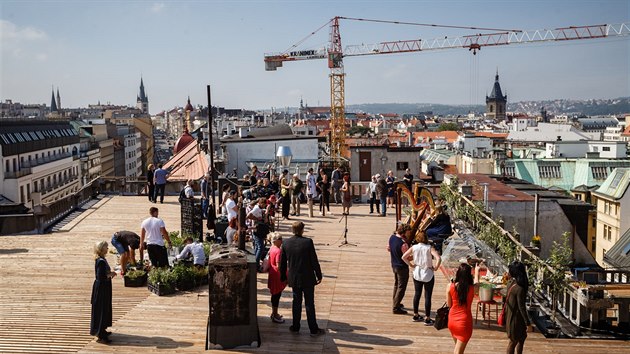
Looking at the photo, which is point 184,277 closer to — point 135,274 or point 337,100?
point 135,274

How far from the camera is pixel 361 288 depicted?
12289 mm

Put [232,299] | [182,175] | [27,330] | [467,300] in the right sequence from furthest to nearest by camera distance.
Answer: [182,175] < [27,330] < [232,299] < [467,300]

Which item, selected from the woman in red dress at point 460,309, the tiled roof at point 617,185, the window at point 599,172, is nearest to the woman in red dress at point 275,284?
the woman in red dress at point 460,309

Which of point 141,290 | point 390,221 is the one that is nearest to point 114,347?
point 141,290

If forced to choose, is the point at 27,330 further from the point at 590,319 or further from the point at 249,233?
the point at 590,319

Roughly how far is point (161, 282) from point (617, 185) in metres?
45.2

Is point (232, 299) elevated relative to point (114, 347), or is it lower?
elevated

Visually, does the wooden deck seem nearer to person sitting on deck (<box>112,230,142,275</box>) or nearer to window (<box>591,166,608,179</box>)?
person sitting on deck (<box>112,230,142,275</box>)

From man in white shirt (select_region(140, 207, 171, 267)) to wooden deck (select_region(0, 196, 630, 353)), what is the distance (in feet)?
2.10

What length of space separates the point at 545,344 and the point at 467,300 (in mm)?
1960

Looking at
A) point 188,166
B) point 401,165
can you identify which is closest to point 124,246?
point 188,166

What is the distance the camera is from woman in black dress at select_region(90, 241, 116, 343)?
9.47 m

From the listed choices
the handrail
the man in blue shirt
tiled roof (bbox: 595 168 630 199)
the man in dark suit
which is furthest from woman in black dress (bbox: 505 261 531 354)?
tiled roof (bbox: 595 168 630 199)

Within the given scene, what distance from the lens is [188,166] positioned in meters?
22.2
